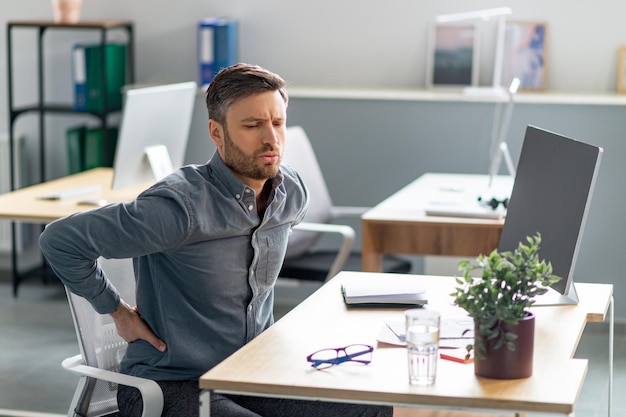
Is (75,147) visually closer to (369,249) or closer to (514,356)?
(369,249)

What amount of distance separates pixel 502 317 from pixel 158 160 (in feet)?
8.21

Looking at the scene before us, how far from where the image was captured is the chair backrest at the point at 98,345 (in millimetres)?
2377

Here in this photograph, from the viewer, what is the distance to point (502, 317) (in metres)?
1.86

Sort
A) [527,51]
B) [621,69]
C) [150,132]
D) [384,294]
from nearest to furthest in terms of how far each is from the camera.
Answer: [384,294], [150,132], [621,69], [527,51]

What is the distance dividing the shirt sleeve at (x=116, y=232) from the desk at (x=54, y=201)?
65.5 inches

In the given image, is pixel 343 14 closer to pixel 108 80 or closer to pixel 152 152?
pixel 108 80

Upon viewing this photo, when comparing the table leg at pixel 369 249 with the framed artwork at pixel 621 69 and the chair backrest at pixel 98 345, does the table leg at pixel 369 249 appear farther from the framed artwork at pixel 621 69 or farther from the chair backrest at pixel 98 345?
the framed artwork at pixel 621 69

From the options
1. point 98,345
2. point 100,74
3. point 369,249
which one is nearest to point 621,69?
point 369,249

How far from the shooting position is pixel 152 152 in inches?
162

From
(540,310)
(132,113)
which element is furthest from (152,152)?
(540,310)

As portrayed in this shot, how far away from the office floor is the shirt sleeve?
1174 millimetres

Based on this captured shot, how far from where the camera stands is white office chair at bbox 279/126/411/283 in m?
4.24

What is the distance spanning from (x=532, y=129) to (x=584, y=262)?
2172 millimetres

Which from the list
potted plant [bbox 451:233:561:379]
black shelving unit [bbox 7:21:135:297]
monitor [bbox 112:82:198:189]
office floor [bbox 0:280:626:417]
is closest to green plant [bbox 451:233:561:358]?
potted plant [bbox 451:233:561:379]
